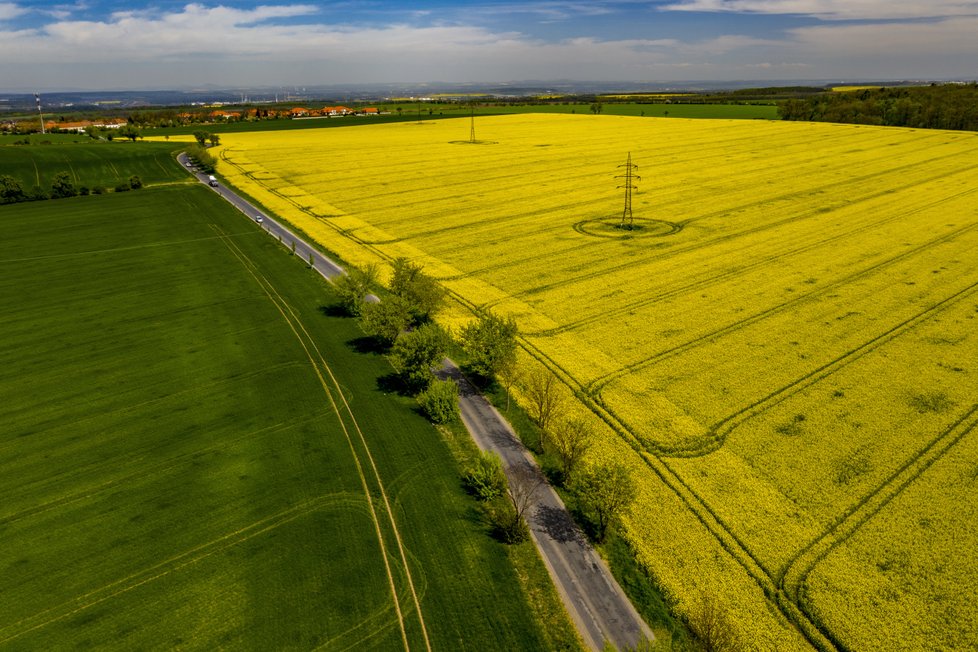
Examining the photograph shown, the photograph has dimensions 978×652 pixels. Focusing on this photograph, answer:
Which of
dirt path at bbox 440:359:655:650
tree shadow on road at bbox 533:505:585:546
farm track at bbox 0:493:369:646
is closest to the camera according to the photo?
dirt path at bbox 440:359:655:650

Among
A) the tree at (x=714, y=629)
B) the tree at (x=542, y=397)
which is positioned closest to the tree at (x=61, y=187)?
the tree at (x=542, y=397)

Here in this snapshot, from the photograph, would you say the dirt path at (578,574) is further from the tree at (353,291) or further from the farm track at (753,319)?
the tree at (353,291)

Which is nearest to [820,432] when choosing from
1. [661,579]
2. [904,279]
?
[661,579]

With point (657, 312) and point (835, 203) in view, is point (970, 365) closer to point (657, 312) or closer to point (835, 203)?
point (657, 312)

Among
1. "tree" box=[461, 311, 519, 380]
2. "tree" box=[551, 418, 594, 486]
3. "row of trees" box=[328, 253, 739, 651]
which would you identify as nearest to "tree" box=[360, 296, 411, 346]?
"row of trees" box=[328, 253, 739, 651]

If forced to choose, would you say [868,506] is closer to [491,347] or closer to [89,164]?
[491,347]

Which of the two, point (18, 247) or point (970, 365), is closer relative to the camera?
point (970, 365)

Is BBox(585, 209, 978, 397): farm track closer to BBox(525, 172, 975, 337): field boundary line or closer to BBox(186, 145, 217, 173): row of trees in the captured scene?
BBox(525, 172, 975, 337): field boundary line
